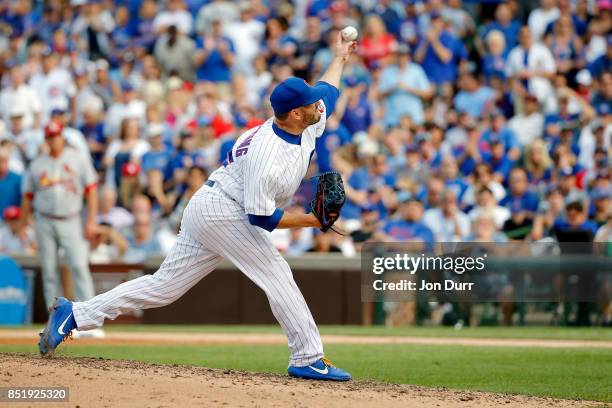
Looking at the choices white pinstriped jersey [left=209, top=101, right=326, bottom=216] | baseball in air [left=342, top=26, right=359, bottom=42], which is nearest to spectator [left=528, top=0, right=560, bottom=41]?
baseball in air [left=342, top=26, right=359, bottom=42]

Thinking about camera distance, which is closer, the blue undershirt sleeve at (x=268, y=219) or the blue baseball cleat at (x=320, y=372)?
the blue undershirt sleeve at (x=268, y=219)

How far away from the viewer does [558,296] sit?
46.7ft

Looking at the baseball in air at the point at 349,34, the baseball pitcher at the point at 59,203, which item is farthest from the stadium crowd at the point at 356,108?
the baseball in air at the point at 349,34

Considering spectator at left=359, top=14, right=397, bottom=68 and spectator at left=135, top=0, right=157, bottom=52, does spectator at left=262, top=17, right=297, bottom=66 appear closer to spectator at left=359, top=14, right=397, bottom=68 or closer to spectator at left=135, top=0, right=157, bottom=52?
spectator at left=359, top=14, right=397, bottom=68

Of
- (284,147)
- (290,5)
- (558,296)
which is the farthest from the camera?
(290,5)

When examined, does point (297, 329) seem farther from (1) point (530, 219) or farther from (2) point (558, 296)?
(1) point (530, 219)

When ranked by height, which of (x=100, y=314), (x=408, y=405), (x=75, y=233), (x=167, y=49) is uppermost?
(x=167, y=49)

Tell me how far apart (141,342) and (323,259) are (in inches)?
134

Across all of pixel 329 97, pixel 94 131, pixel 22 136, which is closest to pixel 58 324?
pixel 329 97

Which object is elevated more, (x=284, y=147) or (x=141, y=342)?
Answer: (x=284, y=147)

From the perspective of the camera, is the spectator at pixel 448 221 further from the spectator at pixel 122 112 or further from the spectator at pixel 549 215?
the spectator at pixel 122 112

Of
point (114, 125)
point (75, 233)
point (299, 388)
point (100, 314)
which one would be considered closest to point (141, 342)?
point (75, 233)

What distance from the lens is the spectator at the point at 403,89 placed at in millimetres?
18172

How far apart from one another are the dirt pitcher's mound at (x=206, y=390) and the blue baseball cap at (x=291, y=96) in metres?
1.80
